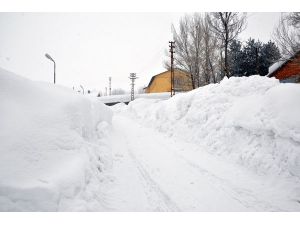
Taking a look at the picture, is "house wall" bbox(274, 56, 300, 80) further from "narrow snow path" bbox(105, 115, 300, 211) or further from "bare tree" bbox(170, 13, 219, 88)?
"narrow snow path" bbox(105, 115, 300, 211)

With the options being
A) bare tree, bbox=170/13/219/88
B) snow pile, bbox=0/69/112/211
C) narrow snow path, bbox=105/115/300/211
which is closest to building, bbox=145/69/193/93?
bare tree, bbox=170/13/219/88

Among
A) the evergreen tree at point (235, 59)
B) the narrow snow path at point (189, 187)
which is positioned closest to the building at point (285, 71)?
the evergreen tree at point (235, 59)

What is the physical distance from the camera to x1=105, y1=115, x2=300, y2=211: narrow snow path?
3.94 metres

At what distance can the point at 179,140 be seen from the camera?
9.68 m

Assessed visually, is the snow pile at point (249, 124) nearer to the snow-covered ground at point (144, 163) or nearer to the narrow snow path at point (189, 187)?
the snow-covered ground at point (144, 163)

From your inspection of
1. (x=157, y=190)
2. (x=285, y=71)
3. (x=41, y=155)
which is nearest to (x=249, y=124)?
(x=157, y=190)

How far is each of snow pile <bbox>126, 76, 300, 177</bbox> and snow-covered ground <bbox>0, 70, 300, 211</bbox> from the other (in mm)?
33

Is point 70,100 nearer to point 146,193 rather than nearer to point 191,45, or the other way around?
point 146,193

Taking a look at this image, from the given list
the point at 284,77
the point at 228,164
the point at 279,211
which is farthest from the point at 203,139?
the point at 284,77

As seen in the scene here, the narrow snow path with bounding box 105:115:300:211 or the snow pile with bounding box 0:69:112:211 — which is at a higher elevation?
the snow pile with bounding box 0:69:112:211

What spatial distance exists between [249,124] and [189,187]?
3468mm

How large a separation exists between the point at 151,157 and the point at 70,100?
134 inches

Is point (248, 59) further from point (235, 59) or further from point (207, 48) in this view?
point (207, 48)

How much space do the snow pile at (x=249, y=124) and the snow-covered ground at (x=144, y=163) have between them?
33 mm
